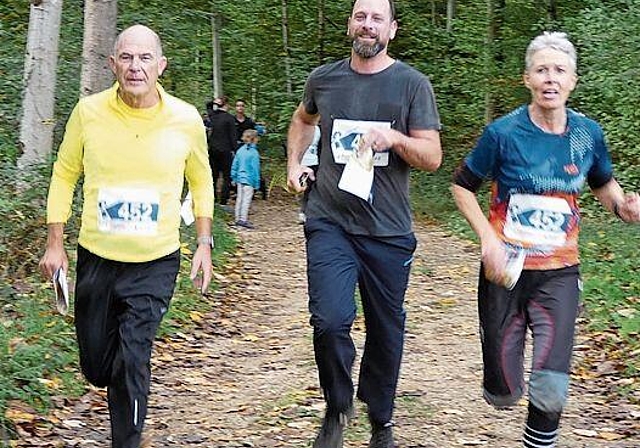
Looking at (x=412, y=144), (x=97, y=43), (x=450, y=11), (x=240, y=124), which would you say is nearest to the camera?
(x=412, y=144)

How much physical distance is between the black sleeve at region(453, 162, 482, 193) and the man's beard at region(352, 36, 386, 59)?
724mm

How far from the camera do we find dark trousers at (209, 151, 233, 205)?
66.9 feet

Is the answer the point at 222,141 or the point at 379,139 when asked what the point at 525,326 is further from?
the point at 222,141

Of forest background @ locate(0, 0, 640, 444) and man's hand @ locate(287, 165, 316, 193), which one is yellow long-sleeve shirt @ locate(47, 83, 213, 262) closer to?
man's hand @ locate(287, 165, 316, 193)

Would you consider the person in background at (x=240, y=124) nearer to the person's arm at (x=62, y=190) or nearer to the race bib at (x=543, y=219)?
the person's arm at (x=62, y=190)

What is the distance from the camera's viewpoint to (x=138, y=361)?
4871 millimetres

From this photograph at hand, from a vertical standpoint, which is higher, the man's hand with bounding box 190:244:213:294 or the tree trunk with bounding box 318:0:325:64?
the tree trunk with bounding box 318:0:325:64

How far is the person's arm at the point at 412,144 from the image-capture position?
16.0ft

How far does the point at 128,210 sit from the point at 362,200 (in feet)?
3.83

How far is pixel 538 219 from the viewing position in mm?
4797

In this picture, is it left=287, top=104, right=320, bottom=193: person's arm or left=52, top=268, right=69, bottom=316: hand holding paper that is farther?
left=287, top=104, right=320, bottom=193: person's arm

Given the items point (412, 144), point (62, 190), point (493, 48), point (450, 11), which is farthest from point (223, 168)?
point (412, 144)

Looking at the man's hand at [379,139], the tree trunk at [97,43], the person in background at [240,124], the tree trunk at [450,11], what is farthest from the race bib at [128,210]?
the tree trunk at [450,11]

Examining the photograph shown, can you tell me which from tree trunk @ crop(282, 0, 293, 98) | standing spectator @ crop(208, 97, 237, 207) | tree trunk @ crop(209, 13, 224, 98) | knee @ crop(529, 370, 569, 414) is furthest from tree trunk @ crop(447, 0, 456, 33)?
knee @ crop(529, 370, 569, 414)
